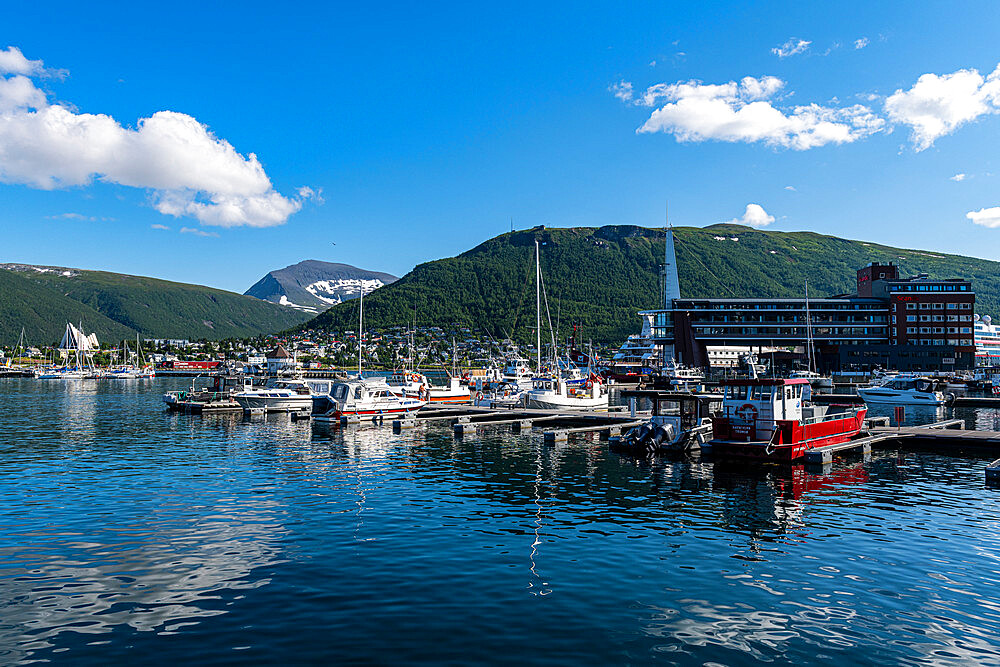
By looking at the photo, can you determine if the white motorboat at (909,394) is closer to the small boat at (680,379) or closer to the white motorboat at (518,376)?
the small boat at (680,379)

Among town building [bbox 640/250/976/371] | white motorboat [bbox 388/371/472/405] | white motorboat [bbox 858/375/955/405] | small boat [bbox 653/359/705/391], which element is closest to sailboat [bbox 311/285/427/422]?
white motorboat [bbox 388/371/472/405]

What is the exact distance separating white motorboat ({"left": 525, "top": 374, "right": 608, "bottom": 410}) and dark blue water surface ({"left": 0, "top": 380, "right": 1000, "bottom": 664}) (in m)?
40.3

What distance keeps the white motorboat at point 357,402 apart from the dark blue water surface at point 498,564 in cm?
2515

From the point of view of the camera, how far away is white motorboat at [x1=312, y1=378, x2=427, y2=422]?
211 feet

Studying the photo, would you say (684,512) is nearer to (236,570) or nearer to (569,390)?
(236,570)

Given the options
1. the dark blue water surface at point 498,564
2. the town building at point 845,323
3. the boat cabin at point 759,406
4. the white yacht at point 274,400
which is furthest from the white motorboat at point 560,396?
the town building at point 845,323

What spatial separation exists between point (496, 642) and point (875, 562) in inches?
541

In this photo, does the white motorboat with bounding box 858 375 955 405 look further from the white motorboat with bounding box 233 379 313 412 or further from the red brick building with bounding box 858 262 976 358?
the white motorboat with bounding box 233 379 313 412

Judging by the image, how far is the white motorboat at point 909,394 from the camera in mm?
92312

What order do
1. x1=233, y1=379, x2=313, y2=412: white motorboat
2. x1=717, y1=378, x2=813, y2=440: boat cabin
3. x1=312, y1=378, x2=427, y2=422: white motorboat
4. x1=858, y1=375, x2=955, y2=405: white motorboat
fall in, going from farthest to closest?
x1=858, y1=375, x2=955, y2=405: white motorboat → x1=233, y1=379, x2=313, y2=412: white motorboat → x1=312, y1=378, x2=427, y2=422: white motorboat → x1=717, y1=378, x2=813, y2=440: boat cabin

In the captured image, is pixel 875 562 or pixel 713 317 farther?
pixel 713 317

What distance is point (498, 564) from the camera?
19.4 meters

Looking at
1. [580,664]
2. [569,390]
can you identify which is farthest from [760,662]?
[569,390]

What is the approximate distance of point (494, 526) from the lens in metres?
24.3
